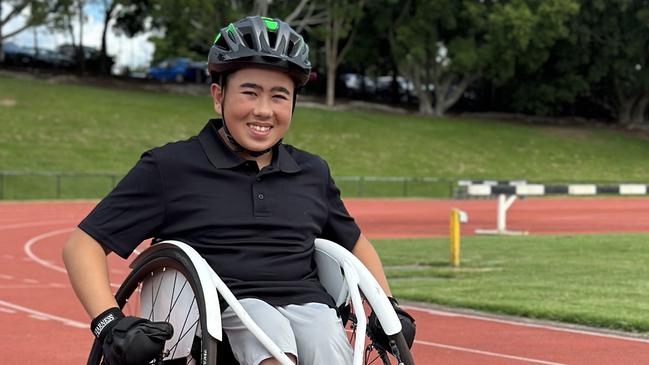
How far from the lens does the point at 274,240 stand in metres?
3.95

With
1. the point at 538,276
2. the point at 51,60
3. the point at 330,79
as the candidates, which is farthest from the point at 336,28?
the point at 538,276

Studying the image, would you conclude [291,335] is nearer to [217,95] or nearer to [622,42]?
[217,95]

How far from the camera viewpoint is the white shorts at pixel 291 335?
11.9ft

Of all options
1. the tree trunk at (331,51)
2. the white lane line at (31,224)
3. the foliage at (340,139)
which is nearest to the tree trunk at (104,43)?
the foliage at (340,139)

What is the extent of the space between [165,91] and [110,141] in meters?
17.3

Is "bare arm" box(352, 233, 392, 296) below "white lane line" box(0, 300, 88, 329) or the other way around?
the other way around

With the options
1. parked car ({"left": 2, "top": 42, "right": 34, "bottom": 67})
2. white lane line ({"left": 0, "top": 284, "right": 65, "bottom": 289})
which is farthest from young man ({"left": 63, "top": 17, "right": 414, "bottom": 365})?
parked car ({"left": 2, "top": 42, "right": 34, "bottom": 67})

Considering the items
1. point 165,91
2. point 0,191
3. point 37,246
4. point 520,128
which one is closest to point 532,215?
Answer: point 37,246

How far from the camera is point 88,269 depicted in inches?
152

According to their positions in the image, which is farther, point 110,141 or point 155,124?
point 155,124

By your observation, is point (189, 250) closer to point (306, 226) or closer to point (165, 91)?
point (306, 226)

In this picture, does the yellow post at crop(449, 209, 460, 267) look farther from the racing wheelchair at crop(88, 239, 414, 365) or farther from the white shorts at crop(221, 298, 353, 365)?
the white shorts at crop(221, 298, 353, 365)

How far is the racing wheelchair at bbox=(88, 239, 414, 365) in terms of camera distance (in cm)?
358

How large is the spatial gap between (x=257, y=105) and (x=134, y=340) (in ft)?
3.21
